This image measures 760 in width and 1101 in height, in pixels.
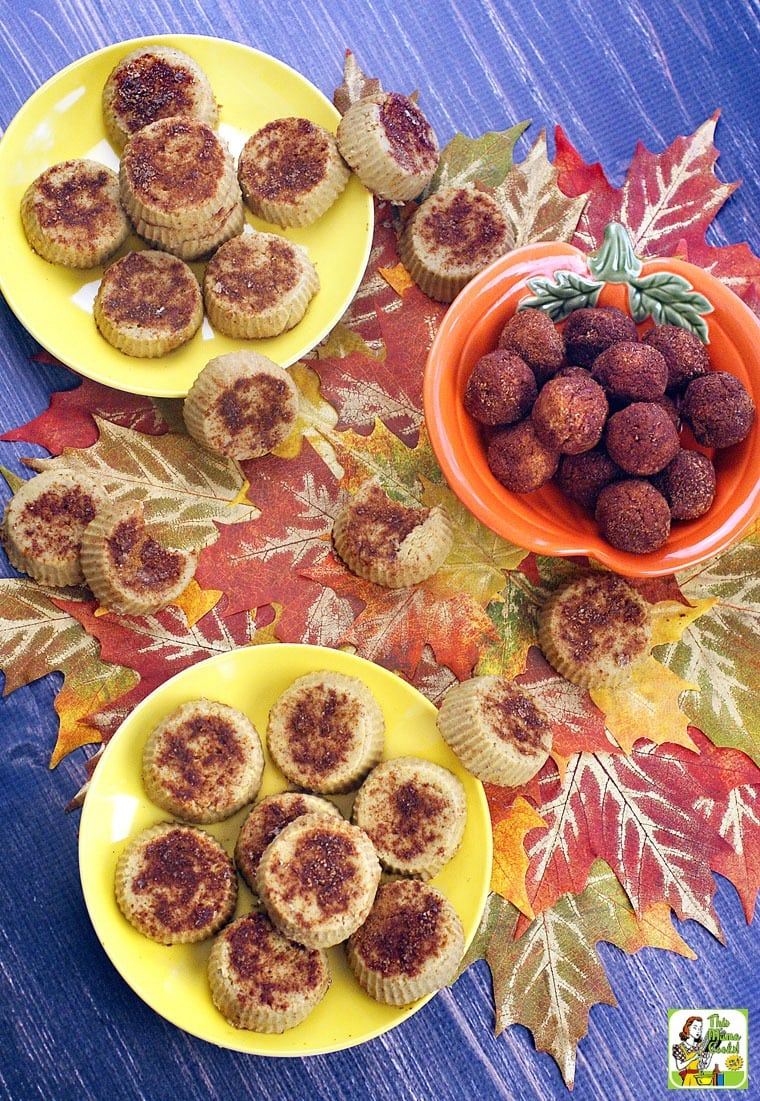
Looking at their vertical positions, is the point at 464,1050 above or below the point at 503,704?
below

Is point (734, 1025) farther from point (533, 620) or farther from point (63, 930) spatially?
point (63, 930)

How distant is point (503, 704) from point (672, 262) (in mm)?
862

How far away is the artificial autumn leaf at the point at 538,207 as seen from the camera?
7.38 feet

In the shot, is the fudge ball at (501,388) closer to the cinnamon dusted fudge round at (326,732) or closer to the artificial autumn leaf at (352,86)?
the cinnamon dusted fudge round at (326,732)

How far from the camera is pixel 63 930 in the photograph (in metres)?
2.01

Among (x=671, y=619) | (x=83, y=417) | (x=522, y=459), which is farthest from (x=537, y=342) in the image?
(x=83, y=417)

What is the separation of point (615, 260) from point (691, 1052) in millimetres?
1514

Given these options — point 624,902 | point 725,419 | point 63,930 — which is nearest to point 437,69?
point 725,419

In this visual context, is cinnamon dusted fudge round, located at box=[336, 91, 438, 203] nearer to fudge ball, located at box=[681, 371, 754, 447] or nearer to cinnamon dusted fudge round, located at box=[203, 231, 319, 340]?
cinnamon dusted fudge round, located at box=[203, 231, 319, 340]

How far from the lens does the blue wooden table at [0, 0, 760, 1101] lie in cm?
200

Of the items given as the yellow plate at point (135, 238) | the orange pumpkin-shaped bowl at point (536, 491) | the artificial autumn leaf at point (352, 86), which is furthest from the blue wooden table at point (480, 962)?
the orange pumpkin-shaped bowl at point (536, 491)

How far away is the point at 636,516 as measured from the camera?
1852 mm

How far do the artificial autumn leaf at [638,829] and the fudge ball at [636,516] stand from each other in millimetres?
493

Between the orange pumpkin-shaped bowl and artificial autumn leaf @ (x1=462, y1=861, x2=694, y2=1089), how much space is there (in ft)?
2.20
